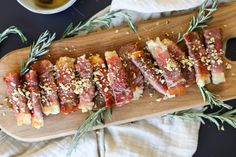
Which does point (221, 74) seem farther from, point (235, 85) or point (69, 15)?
point (69, 15)

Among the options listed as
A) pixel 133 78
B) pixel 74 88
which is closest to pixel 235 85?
pixel 133 78

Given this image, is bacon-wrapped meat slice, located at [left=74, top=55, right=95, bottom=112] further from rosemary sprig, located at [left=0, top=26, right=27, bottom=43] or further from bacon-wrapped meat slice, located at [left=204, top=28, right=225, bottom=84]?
bacon-wrapped meat slice, located at [left=204, top=28, right=225, bottom=84]

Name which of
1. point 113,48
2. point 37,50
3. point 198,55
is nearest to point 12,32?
point 37,50

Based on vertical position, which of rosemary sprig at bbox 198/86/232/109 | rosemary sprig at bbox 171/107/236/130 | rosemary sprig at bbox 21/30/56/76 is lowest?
rosemary sprig at bbox 171/107/236/130

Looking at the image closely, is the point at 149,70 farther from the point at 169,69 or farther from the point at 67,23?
the point at 67,23

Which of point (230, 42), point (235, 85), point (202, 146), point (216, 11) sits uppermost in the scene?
point (216, 11)

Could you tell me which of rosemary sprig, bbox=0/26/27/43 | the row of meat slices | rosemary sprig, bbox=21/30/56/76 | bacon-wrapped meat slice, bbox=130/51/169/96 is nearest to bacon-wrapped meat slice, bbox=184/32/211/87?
the row of meat slices
